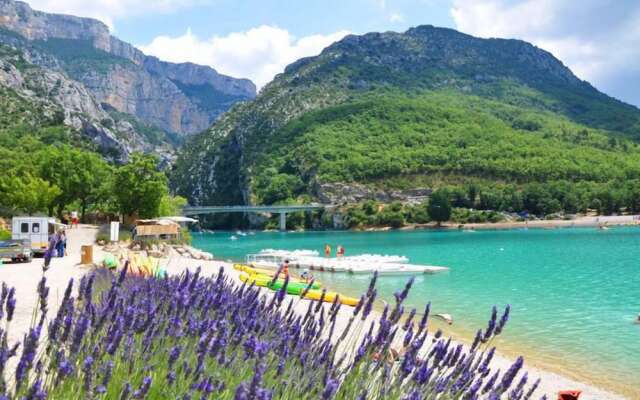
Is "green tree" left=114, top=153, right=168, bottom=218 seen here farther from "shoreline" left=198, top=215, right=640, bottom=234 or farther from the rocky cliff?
"shoreline" left=198, top=215, right=640, bottom=234

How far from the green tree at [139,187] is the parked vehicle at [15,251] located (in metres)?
19.8

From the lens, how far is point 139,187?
4700 cm

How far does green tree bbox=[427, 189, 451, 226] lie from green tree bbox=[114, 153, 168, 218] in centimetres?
8429

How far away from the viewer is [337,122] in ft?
579


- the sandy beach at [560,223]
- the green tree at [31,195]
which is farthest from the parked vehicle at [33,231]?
the sandy beach at [560,223]

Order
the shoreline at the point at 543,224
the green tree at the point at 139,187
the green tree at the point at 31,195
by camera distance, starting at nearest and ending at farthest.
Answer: the green tree at the point at 139,187, the green tree at the point at 31,195, the shoreline at the point at 543,224

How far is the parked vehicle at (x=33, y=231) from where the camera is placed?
98.9 feet

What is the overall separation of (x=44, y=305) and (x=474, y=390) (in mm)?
3133

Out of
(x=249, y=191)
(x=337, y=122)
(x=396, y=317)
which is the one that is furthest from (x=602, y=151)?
(x=396, y=317)

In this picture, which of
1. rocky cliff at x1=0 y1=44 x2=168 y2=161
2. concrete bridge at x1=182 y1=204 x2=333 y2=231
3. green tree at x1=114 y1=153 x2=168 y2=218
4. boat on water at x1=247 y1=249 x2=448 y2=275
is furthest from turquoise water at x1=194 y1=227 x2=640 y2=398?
rocky cliff at x1=0 y1=44 x2=168 y2=161

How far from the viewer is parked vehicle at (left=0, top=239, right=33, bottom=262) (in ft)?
85.6

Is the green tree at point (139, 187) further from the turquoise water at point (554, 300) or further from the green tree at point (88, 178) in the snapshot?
the turquoise water at point (554, 300)

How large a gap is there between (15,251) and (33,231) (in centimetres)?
442

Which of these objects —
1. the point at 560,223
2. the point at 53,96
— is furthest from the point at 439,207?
the point at 53,96
